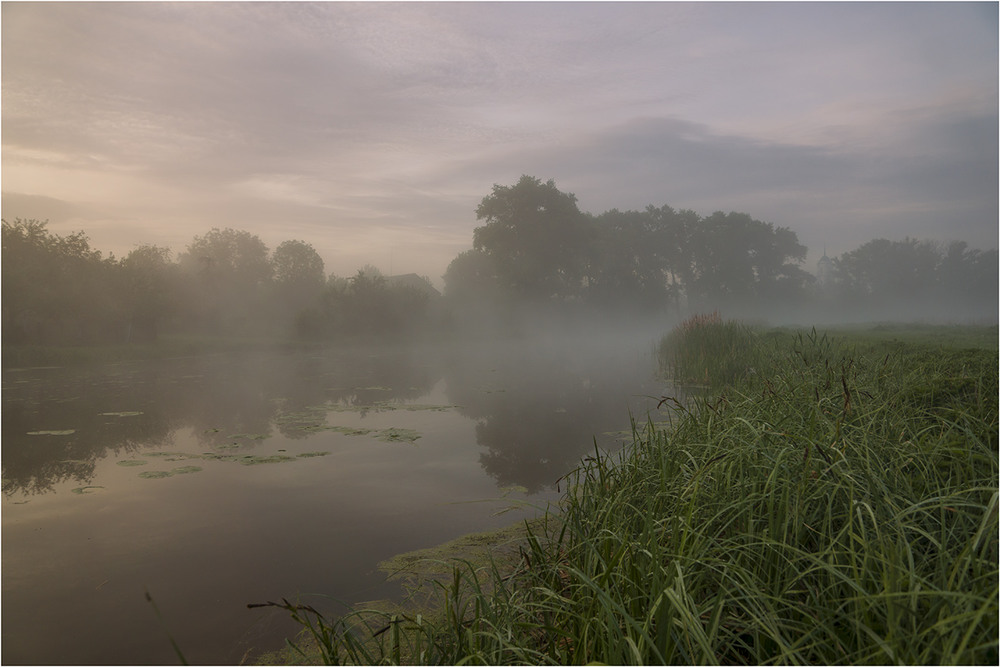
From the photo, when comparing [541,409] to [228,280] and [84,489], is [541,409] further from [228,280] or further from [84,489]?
[228,280]

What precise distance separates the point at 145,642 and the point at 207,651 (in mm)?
415

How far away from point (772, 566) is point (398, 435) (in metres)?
6.96

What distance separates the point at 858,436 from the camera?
11.1ft

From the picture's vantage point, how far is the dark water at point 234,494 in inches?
136

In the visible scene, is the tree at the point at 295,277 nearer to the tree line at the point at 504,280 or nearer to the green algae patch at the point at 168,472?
the tree line at the point at 504,280

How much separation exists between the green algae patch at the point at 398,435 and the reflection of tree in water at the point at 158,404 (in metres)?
1.40

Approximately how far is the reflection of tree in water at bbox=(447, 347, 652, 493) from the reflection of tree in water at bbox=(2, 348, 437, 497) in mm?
2166

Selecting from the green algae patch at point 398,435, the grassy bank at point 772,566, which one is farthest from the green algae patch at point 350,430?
the grassy bank at point 772,566

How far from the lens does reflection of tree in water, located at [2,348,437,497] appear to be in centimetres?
744

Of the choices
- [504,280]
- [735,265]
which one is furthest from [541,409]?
[735,265]

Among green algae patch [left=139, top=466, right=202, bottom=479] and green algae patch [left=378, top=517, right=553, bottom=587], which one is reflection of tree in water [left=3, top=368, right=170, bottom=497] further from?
green algae patch [left=378, top=517, right=553, bottom=587]

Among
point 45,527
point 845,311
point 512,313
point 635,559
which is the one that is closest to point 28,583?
point 45,527

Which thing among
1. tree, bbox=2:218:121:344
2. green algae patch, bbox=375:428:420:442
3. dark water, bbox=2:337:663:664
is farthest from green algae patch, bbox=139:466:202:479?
tree, bbox=2:218:121:344

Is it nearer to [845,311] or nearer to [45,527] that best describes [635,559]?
[45,527]
